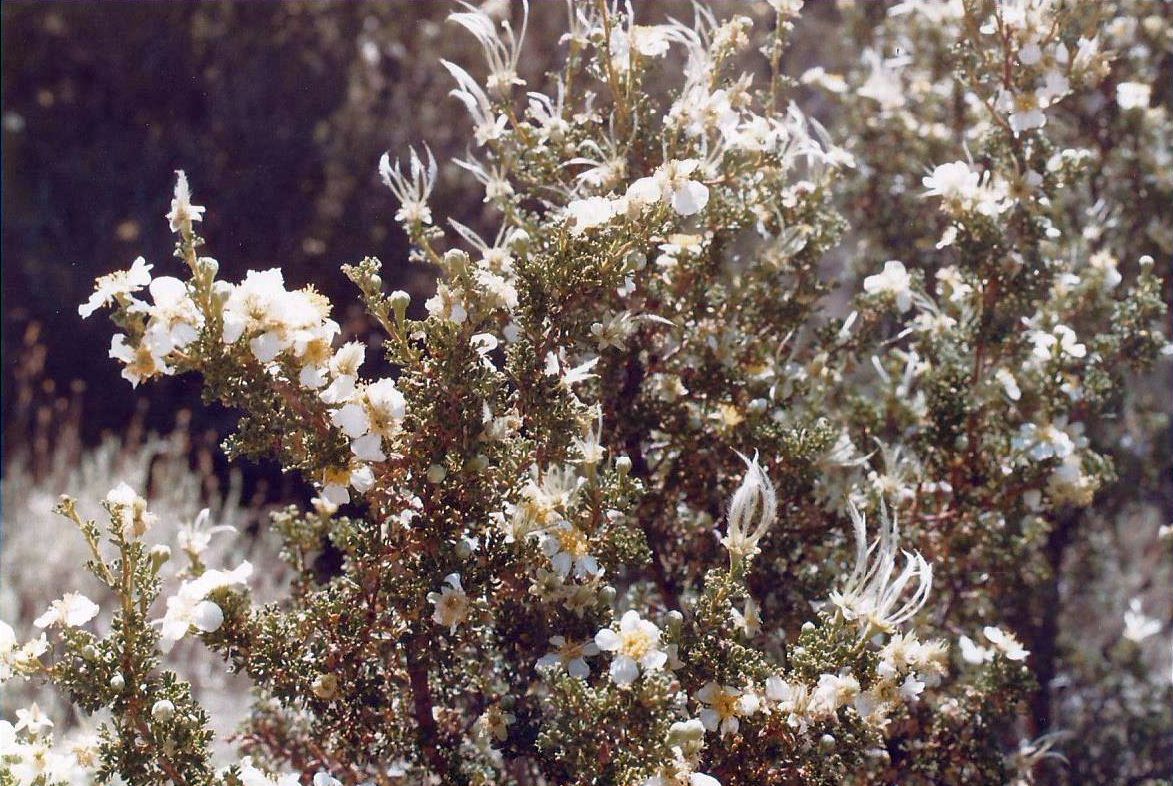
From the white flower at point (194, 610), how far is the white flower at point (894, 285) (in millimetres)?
1190

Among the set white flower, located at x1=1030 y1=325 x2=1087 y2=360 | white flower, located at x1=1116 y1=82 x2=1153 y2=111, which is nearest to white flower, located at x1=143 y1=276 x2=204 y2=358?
white flower, located at x1=1030 y1=325 x2=1087 y2=360

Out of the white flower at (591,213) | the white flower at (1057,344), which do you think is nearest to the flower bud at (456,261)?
the white flower at (591,213)

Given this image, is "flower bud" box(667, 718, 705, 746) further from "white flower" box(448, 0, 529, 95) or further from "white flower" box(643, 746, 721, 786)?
"white flower" box(448, 0, 529, 95)

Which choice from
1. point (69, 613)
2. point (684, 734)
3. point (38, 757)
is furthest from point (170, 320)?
point (684, 734)

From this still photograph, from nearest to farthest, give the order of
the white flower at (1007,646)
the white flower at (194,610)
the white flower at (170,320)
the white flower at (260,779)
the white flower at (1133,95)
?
the white flower at (170,320) < the white flower at (260,779) < the white flower at (194,610) < the white flower at (1007,646) < the white flower at (1133,95)

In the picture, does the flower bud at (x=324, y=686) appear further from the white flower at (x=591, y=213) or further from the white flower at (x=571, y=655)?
the white flower at (x=591, y=213)

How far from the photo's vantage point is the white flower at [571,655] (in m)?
1.56

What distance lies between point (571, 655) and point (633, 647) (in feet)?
0.55

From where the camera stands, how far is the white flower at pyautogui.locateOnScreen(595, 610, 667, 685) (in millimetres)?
1412

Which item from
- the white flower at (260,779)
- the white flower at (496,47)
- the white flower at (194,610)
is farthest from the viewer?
the white flower at (496,47)

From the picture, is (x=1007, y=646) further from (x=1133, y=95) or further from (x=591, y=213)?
(x=1133, y=95)

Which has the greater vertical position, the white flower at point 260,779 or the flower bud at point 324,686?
the flower bud at point 324,686

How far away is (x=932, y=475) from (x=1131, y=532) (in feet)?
9.62

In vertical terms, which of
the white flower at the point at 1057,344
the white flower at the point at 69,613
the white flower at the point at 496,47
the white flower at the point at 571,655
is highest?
the white flower at the point at 496,47
